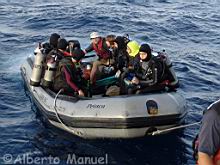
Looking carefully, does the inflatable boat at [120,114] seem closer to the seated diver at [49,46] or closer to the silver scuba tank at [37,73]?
the silver scuba tank at [37,73]

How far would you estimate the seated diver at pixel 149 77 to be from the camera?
25.7 feet

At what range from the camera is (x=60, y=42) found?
8.88 m

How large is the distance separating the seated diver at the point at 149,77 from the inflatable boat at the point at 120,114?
317 millimetres

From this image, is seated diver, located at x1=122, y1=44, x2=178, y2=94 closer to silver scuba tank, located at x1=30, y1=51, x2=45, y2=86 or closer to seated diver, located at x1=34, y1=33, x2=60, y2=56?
silver scuba tank, located at x1=30, y1=51, x2=45, y2=86

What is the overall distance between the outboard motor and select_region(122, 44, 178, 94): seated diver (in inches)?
59.4

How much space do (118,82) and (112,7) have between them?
12.0 m

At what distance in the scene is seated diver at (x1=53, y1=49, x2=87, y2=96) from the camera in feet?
26.6

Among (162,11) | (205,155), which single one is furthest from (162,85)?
(162,11)

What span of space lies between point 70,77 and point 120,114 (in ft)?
5.01

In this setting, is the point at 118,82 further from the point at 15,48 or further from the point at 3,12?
the point at 3,12

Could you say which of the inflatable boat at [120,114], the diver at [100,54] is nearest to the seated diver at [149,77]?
the inflatable boat at [120,114]

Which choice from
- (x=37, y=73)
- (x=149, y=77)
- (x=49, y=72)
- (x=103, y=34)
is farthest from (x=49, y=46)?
(x=103, y=34)

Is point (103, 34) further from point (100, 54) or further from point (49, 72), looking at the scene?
point (49, 72)

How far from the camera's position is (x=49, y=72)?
27.5 feet
